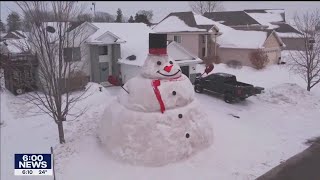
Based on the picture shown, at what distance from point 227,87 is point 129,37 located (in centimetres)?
865

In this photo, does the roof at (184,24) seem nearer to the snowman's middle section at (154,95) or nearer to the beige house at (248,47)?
the beige house at (248,47)

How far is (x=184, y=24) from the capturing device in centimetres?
3139

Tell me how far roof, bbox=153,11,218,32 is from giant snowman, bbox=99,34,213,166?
63.8 ft

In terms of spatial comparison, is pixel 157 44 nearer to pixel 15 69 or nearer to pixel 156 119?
pixel 156 119

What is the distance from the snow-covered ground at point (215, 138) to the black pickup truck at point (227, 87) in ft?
1.61

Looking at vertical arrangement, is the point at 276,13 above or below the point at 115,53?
above

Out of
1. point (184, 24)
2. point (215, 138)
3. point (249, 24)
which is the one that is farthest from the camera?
point (249, 24)

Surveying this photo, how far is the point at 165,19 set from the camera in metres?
32.9

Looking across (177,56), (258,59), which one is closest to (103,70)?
(177,56)

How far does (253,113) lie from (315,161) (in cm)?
528

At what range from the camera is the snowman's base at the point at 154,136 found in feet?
35.8

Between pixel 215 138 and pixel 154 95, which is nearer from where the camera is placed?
pixel 154 95

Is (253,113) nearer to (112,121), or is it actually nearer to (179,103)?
(179,103)

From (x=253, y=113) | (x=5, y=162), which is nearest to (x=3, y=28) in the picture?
(x=5, y=162)
